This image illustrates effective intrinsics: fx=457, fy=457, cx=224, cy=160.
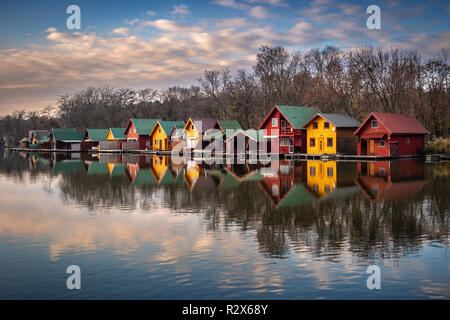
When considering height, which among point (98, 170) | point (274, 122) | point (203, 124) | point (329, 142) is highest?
point (203, 124)

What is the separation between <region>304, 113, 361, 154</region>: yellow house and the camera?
6056cm

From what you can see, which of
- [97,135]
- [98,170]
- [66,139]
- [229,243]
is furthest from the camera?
[66,139]

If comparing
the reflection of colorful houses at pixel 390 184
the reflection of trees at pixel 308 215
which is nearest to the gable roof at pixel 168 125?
the reflection of colorful houses at pixel 390 184

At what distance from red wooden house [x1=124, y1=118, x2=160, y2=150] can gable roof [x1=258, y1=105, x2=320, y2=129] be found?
35893mm

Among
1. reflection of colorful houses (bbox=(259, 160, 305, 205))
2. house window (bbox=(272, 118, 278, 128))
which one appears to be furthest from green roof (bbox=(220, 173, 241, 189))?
house window (bbox=(272, 118, 278, 128))

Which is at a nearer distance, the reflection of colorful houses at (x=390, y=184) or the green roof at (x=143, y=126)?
the reflection of colorful houses at (x=390, y=184)

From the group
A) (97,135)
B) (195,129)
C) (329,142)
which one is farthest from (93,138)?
(329,142)

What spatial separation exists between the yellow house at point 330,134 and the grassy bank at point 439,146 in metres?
9.40

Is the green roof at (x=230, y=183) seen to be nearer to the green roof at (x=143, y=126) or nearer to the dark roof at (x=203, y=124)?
the dark roof at (x=203, y=124)

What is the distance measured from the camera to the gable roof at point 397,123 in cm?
5488

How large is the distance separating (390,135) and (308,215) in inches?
1587

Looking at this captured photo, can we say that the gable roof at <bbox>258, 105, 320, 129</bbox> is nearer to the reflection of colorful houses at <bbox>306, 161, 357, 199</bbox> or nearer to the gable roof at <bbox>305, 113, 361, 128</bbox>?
the gable roof at <bbox>305, 113, 361, 128</bbox>

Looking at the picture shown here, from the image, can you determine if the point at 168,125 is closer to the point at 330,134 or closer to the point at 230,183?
the point at 330,134

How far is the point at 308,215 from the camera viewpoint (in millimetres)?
17250
